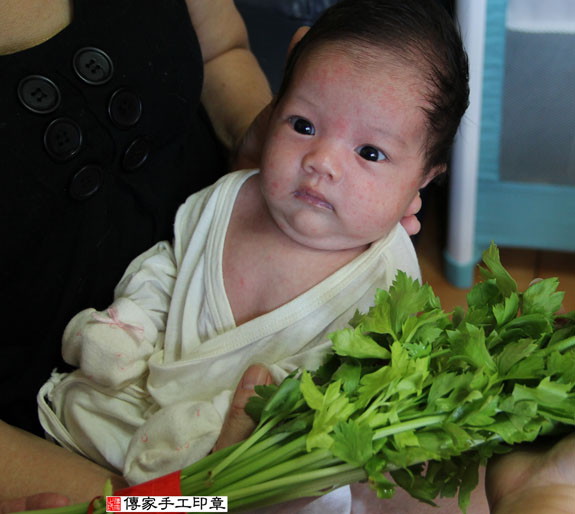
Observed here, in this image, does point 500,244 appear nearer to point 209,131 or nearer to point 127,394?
point 209,131

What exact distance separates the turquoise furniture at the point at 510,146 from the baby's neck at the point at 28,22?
0.89 metres

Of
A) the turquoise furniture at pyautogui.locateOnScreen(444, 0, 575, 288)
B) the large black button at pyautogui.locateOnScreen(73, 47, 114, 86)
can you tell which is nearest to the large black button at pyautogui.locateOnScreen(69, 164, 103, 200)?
the large black button at pyautogui.locateOnScreen(73, 47, 114, 86)

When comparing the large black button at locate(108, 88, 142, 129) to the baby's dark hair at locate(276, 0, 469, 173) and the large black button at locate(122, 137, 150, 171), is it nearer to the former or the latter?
the large black button at locate(122, 137, 150, 171)

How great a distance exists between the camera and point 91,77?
0.91 m

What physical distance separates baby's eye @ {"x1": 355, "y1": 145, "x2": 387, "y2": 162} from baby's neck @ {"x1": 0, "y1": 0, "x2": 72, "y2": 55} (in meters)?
0.45

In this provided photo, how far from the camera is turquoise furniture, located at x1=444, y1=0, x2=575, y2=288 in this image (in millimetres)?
1491

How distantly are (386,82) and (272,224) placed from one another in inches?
10.4

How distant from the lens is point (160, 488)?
1.99 ft

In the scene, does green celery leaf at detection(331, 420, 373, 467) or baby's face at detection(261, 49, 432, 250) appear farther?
baby's face at detection(261, 49, 432, 250)

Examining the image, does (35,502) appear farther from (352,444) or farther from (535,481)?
(535,481)

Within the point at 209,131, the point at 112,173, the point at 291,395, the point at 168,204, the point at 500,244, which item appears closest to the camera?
the point at 291,395

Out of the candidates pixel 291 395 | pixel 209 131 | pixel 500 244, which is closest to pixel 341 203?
pixel 291 395

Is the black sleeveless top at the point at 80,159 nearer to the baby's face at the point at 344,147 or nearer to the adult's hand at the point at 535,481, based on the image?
the baby's face at the point at 344,147

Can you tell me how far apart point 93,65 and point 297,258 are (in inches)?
15.0
